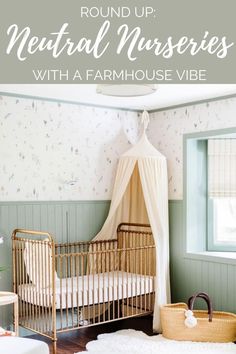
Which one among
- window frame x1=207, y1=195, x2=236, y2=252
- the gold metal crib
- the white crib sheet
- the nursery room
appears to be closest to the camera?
the white crib sheet

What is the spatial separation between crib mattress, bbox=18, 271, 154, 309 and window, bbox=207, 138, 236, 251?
90 centimetres

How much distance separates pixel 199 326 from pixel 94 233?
1.59m

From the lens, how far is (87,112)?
5.72 m

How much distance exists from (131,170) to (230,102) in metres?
1.27

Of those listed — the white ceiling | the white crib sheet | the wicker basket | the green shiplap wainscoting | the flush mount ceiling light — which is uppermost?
the white ceiling

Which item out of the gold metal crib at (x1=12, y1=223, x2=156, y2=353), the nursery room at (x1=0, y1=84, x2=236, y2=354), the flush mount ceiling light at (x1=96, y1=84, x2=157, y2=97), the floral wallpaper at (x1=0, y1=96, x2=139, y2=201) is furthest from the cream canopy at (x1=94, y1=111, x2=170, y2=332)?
the flush mount ceiling light at (x1=96, y1=84, x2=157, y2=97)

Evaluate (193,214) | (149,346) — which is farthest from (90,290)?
(193,214)

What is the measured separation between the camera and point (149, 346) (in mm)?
4703

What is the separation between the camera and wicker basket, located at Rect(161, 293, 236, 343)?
4.75 m

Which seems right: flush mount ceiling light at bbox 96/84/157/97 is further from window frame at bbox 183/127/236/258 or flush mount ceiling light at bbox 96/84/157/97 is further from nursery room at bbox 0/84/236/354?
window frame at bbox 183/127/236/258

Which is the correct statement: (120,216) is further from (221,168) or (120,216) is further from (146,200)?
(221,168)

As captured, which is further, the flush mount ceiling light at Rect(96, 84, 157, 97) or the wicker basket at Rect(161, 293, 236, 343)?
the wicker basket at Rect(161, 293, 236, 343)

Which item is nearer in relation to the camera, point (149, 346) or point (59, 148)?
point (149, 346)

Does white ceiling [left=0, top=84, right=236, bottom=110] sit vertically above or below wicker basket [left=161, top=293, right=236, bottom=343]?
above
